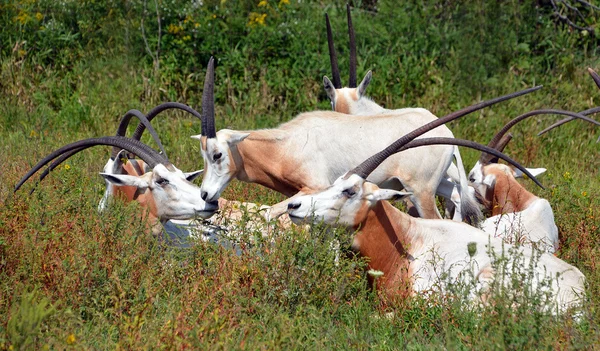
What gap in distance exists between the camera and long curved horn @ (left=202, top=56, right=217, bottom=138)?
22.1ft

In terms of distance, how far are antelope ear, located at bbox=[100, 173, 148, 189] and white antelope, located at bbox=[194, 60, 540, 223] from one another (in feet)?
2.55

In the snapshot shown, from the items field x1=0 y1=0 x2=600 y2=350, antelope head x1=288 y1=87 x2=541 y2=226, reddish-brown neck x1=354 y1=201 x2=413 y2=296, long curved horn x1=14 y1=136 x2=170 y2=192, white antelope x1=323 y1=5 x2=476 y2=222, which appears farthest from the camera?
white antelope x1=323 y1=5 x2=476 y2=222

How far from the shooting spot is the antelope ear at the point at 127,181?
6.56 metres

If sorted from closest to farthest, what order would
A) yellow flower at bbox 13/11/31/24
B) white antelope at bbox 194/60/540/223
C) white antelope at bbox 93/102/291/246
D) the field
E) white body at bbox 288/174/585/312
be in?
the field, white body at bbox 288/174/585/312, white antelope at bbox 93/102/291/246, white antelope at bbox 194/60/540/223, yellow flower at bbox 13/11/31/24

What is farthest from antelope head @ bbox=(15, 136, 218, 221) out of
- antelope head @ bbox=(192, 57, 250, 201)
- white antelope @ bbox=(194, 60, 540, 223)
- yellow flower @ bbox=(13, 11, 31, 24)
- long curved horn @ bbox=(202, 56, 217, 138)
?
yellow flower @ bbox=(13, 11, 31, 24)

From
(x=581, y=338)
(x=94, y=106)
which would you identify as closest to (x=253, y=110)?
(x=94, y=106)

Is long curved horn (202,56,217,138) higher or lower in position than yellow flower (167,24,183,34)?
higher

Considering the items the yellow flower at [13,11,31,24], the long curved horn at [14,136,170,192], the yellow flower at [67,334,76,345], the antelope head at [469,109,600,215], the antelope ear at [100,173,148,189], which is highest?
the yellow flower at [67,334,76,345]

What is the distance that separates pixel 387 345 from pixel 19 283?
2.14 metres

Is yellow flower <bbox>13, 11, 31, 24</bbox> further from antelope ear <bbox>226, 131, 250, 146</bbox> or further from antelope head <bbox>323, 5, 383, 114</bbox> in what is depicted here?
antelope ear <bbox>226, 131, 250, 146</bbox>

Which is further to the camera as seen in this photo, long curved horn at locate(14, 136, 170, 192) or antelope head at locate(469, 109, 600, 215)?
antelope head at locate(469, 109, 600, 215)

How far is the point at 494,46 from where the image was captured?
11789 mm

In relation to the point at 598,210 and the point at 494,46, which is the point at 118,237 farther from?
the point at 494,46

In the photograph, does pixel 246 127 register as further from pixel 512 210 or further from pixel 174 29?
pixel 512 210
